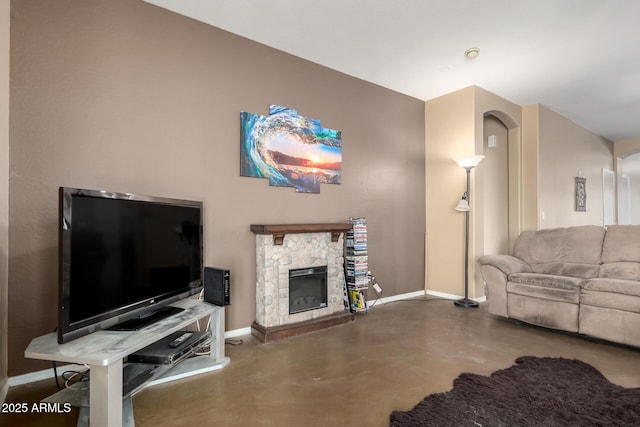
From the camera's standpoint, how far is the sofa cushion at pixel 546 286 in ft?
9.54

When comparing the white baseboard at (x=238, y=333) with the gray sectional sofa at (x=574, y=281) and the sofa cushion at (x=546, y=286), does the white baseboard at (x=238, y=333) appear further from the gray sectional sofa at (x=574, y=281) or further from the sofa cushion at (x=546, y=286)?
the sofa cushion at (x=546, y=286)

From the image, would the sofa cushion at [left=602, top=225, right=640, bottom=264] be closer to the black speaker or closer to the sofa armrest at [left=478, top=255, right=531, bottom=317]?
the sofa armrest at [left=478, top=255, right=531, bottom=317]

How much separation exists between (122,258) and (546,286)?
3.62 m

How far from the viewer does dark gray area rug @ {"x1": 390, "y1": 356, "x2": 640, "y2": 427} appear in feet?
5.48

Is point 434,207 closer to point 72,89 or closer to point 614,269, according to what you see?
point 614,269

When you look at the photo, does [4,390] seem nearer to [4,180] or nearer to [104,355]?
[104,355]

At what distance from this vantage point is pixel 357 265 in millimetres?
3678

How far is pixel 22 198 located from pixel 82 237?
884mm

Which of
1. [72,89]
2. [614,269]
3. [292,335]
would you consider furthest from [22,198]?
[614,269]

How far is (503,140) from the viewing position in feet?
16.5

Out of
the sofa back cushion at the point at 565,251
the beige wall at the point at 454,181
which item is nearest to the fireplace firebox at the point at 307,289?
the beige wall at the point at 454,181

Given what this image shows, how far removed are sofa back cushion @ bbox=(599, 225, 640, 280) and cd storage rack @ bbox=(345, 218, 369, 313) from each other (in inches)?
91.5

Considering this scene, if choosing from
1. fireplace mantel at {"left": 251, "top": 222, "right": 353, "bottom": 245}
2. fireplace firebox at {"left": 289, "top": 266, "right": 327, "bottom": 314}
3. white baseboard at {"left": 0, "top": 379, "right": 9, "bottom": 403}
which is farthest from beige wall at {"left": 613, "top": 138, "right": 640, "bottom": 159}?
white baseboard at {"left": 0, "top": 379, "right": 9, "bottom": 403}

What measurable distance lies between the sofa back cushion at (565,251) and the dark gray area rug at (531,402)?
1.30 m
